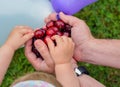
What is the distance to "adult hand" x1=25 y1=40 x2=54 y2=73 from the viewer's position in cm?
166

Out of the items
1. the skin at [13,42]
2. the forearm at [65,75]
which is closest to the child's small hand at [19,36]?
the skin at [13,42]

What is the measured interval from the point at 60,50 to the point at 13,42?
34 centimetres

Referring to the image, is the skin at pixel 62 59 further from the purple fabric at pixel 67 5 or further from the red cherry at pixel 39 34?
the purple fabric at pixel 67 5

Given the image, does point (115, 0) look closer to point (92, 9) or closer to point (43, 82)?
point (92, 9)

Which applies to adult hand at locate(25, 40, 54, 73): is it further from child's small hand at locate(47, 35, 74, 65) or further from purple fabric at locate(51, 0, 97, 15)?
purple fabric at locate(51, 0, 97, 15)

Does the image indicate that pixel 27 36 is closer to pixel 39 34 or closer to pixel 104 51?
pixel 39 34

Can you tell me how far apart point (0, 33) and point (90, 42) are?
0.56 m

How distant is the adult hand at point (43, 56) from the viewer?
1661mm

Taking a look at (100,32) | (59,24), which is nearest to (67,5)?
(59,24)

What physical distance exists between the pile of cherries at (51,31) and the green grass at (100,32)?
0.38 metres

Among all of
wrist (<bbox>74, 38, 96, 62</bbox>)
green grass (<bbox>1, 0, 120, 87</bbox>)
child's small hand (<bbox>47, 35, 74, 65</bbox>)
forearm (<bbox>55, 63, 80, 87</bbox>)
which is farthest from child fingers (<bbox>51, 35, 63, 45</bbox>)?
green grass (<bbox>1, 0, 120, 87</bbox>)

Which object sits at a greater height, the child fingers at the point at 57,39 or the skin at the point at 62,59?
the child fingers at the point at 57,39

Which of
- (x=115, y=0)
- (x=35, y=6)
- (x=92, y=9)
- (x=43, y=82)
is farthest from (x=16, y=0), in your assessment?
(x=43, y=82)

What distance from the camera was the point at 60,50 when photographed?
162 centimetres
